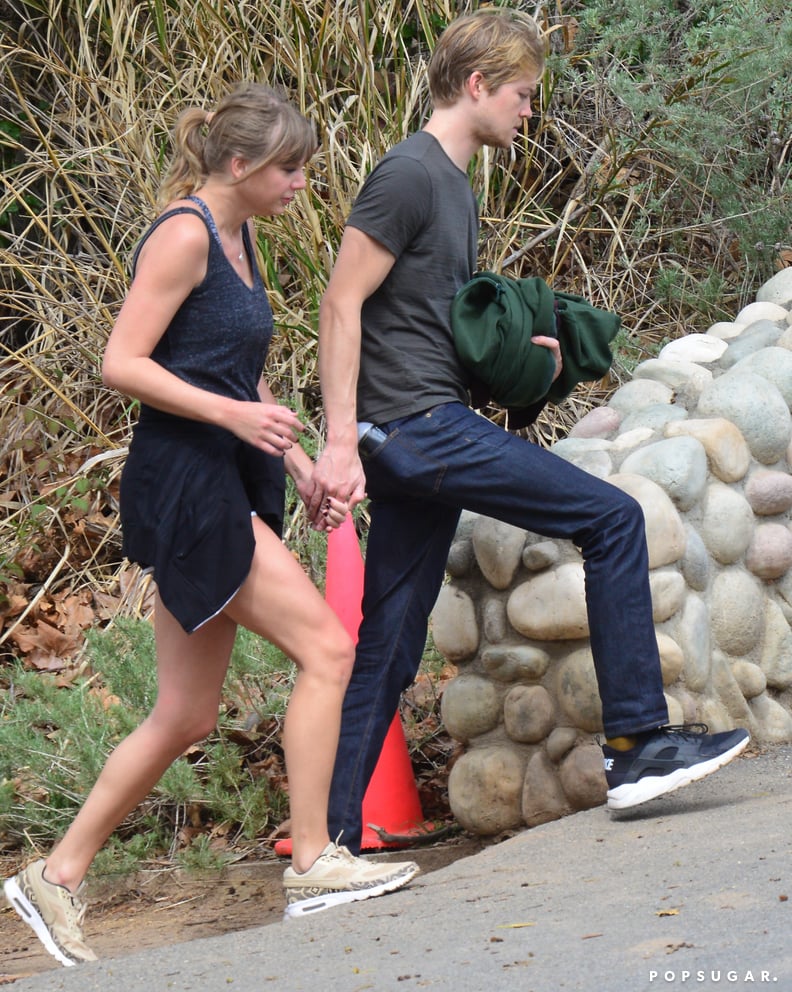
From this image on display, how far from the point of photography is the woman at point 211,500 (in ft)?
9.30

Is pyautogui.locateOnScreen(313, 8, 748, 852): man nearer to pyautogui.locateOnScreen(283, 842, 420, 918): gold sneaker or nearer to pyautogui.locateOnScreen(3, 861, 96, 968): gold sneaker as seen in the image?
pyautogui.locateOnScreen(283, 842, 420, 918): gold sneaker

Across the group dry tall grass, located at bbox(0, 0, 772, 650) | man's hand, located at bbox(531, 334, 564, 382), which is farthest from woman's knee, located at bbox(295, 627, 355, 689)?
dry tall grass, located at bbox(0, 0, 772, 650)

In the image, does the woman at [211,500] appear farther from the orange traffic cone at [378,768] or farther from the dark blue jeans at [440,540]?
the orange traffic cone at [378,768]

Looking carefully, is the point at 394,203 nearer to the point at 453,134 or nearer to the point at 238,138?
the point at 453,134

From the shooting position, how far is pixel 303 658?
296 cm

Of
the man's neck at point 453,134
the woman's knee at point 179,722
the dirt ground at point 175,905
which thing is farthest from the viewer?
the dirt ground at point 175,905

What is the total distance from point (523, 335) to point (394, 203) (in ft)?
1.52

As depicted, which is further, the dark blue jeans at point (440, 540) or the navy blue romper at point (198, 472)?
the dark blue jeans at point (440, 540)

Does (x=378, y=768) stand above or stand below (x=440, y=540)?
below

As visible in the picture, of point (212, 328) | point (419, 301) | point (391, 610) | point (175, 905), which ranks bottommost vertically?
point (175, 905)

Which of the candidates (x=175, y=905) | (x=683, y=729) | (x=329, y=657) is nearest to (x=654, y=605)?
(x=683, y=729)

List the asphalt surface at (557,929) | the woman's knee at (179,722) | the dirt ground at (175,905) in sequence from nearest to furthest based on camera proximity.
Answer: the asphalt surface at (557,929)
the woman's knee at (179,722)
the dirt ground at (175,905)

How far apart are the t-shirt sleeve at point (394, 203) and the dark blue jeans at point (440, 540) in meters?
0.42

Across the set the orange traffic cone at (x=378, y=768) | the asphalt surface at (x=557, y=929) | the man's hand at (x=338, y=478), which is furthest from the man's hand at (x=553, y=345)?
the asphalt surface at (x=557, y=929)
